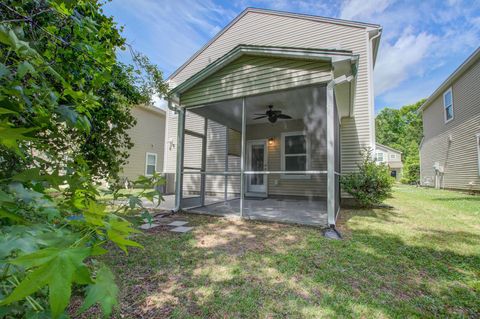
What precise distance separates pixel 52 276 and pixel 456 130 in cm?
1439

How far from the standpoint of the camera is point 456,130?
10.2m

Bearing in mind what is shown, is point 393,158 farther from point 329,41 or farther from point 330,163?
point 330,163

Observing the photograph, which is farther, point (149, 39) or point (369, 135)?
point (369, 135)

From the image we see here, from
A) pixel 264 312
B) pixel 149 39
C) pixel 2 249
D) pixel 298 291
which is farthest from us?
pixel 149 39

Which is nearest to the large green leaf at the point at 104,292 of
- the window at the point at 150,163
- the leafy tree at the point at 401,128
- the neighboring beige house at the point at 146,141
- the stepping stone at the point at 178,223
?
the stepping stone at the point at 178,223

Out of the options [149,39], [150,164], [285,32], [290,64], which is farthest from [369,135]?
[150,164]

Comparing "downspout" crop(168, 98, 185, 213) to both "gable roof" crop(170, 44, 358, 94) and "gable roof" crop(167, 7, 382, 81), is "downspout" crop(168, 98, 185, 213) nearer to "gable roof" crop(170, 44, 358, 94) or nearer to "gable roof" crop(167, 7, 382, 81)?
"gable roof" crop(170, 44, 358, 94)

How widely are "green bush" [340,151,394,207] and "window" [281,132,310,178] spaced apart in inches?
66.6

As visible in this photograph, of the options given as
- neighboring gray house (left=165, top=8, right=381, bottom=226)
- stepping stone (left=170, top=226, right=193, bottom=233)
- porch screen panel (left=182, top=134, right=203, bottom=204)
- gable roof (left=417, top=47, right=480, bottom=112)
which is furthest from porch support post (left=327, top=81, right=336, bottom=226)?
gable roof (left=417, top=47, right=480, bottom=112)

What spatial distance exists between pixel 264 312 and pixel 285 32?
899 centimetres

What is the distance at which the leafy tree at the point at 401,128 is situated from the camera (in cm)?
3525

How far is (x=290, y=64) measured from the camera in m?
4.38

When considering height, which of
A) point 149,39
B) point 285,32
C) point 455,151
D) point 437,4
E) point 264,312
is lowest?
point 264,312

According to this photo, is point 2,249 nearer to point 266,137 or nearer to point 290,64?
point 290,64
